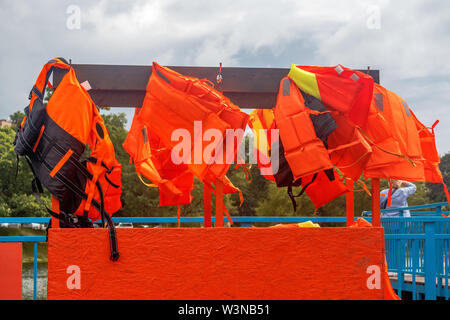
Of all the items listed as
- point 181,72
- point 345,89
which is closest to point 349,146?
point 345,89

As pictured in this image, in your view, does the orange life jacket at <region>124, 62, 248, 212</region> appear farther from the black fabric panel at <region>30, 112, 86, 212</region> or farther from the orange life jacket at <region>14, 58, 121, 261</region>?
the black fabric panel at <region>30, 112, 86, 212</region>

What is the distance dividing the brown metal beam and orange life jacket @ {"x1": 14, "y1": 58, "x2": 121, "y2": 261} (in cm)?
29

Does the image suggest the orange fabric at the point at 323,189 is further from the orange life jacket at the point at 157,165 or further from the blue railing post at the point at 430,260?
the orange life jacket at the point at 157,165

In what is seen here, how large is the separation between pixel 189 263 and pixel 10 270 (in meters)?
1.61

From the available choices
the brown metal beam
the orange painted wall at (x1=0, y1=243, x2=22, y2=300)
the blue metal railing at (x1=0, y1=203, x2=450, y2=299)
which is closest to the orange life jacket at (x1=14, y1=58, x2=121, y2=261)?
the brown metal beam

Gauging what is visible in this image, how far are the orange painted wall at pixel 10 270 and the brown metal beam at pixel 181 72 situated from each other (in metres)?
1.43

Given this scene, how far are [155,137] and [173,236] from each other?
203cm

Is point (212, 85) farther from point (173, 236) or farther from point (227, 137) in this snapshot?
point (173, 236)

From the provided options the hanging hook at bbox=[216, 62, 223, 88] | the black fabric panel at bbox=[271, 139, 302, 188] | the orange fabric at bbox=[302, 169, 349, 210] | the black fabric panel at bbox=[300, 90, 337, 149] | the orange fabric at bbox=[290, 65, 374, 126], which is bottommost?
the orange fabric at bbox=[302, 169, 349, 210]

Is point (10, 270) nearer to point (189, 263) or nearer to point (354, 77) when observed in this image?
point (189, 263)

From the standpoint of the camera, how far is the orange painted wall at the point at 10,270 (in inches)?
158

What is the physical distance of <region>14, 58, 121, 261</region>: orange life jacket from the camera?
362cm

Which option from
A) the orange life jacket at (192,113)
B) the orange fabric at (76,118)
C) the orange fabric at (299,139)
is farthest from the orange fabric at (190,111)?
the orange fabric at (76,118)
